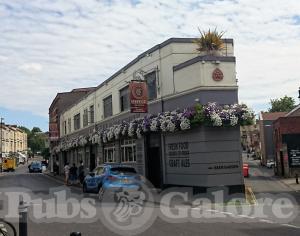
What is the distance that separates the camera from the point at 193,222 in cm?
1314

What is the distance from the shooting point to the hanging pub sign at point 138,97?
25891mm

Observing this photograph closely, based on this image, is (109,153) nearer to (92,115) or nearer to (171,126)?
(92,115)

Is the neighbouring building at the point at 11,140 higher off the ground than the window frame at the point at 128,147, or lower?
higher

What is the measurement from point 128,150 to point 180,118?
956 centimetres

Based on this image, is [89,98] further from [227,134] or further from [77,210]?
[77,210]

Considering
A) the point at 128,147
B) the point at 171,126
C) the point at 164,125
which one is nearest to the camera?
the point at 171,126

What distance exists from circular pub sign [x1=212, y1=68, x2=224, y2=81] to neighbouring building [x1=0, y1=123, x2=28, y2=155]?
96.2 metres

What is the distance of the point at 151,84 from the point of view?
27781 millimetres

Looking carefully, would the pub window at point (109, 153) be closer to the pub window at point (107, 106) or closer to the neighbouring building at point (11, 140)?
the pub window at point (107, 106)

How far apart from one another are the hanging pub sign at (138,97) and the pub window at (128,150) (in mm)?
4654

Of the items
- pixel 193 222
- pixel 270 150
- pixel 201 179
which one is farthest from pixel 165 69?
pixel 270 150

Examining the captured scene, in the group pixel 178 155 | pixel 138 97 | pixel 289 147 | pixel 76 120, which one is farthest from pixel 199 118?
pixel 76 120

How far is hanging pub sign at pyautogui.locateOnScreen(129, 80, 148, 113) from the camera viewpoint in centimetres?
2589

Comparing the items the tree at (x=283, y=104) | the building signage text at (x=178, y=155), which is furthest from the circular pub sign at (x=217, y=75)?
the tree at (x=283, y=104)
